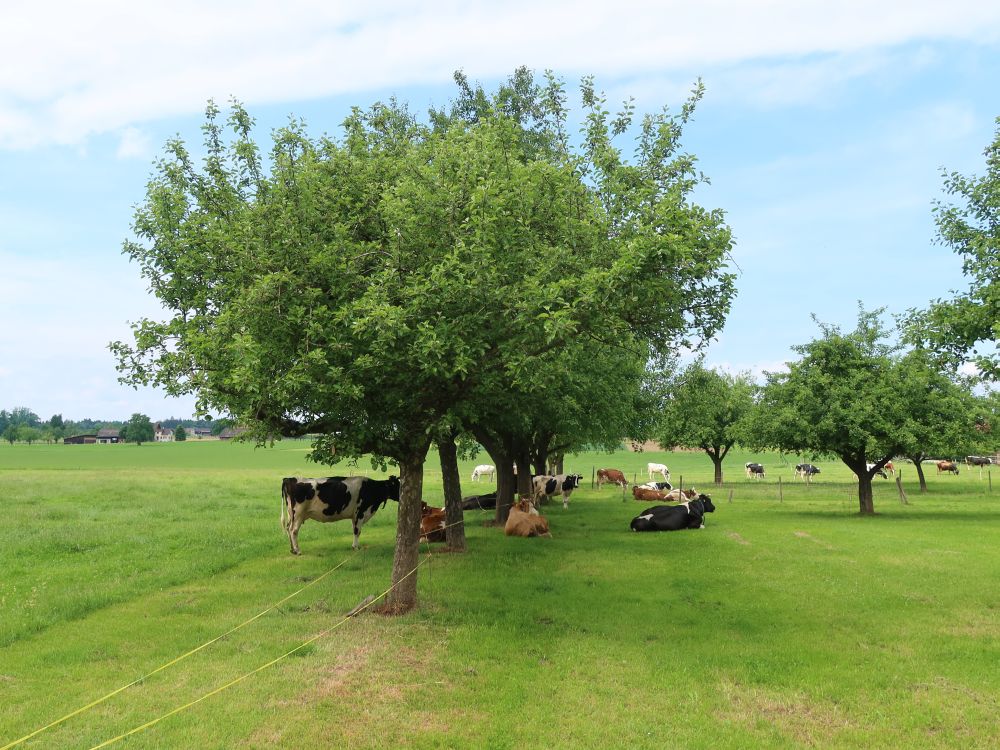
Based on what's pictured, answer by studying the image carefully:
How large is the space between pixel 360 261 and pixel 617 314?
4.54m

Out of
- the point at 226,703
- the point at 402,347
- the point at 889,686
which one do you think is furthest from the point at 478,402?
the point at 889,686

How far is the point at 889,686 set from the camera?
10.1m

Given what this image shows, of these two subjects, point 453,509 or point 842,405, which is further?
point 842,405

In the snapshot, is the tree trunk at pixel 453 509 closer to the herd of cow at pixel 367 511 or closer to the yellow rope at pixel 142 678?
the herd of cow at pixel 367 511

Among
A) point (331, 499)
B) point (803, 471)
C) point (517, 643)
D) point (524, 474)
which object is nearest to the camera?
point (517, 643)

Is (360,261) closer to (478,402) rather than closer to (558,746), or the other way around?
(478,402)

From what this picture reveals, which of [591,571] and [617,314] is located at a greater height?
[617,314]

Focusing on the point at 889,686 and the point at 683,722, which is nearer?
the point at 683,722

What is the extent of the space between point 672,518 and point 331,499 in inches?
503

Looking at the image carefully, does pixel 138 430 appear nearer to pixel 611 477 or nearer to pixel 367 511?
pixel 611 477

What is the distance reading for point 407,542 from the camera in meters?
14.7

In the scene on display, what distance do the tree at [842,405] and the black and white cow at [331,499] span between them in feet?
62.2

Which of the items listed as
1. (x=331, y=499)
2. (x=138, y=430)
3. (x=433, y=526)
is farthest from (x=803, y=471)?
(x=138, y=430)

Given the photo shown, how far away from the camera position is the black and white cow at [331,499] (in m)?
23.2
